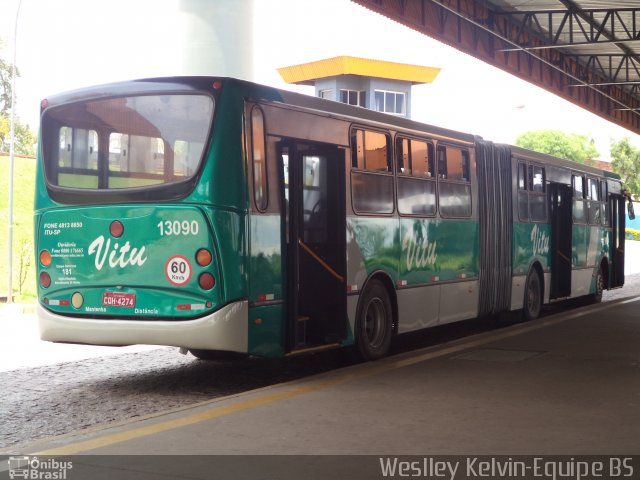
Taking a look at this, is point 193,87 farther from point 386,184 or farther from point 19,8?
point 19,8

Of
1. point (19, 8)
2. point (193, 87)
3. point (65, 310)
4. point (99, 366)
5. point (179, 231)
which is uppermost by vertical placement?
point (19, 8)

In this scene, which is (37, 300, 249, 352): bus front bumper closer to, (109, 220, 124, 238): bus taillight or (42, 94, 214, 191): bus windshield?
(109, 220, 124, 238): bus taillight

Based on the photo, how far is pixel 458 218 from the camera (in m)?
13.6

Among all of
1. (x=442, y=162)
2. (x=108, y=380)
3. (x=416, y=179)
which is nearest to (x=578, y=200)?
(x=442, y=162)

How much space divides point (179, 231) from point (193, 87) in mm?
1374

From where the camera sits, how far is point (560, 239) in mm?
18234

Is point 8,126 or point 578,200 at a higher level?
point 8,126

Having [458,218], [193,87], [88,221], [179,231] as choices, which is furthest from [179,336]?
[458,218]

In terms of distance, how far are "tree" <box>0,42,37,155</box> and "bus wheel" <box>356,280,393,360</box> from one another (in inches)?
2425

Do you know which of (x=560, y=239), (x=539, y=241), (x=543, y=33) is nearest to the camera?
(x=539, y=241)

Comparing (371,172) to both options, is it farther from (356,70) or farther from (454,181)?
(356,70)

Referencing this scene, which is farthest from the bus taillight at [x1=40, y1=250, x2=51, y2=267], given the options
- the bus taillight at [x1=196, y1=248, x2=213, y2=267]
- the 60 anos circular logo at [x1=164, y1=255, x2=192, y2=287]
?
the bus taillight at [x1=196, y1=248, x2=213, y2=267]

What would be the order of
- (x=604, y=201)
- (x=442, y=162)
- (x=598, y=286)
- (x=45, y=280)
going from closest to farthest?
(x=45, y=280) → (x=442, y=162) → (x=598, y=286) → (x=604, y=201)

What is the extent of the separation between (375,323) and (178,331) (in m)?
3.01
